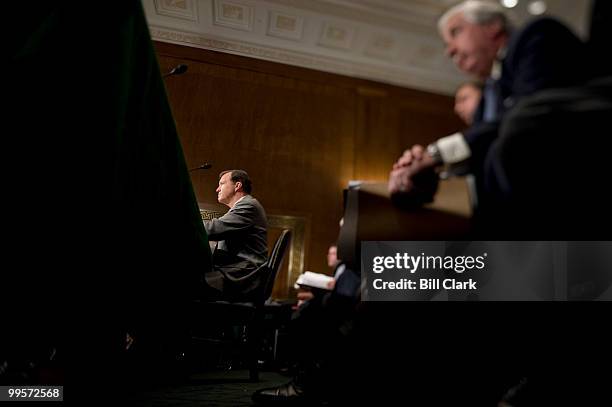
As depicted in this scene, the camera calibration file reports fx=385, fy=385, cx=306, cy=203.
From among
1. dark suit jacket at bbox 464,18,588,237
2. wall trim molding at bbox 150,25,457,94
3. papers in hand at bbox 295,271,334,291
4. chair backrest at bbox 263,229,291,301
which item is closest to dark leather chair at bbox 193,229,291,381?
chair backrest at bbox 263,229,291,301

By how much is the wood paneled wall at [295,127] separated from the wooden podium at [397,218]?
3.09 ft

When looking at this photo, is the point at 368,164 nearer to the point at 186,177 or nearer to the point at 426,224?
the point at 186,177

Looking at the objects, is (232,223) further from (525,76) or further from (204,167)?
(525,76)

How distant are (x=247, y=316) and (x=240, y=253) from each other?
0.92 feet

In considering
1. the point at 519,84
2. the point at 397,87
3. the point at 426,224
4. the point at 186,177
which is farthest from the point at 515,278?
the point at 397,87

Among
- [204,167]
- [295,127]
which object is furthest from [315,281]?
[295,127]

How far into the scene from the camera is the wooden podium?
776 millimetres

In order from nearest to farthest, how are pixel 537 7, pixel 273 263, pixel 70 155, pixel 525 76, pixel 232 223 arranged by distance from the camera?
pixel 70 155, pixel 525 76, pixel 232 223, pixel 273 263, pixel 537 7

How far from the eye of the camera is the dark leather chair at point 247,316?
5.31ft

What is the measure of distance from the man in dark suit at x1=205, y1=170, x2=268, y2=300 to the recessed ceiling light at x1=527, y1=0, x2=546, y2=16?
3.12m

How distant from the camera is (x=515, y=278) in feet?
2.72

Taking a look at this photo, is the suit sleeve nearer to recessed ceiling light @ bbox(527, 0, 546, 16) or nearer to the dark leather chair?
the dark leather chair

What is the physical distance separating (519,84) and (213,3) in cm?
229

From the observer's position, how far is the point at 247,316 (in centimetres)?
170
